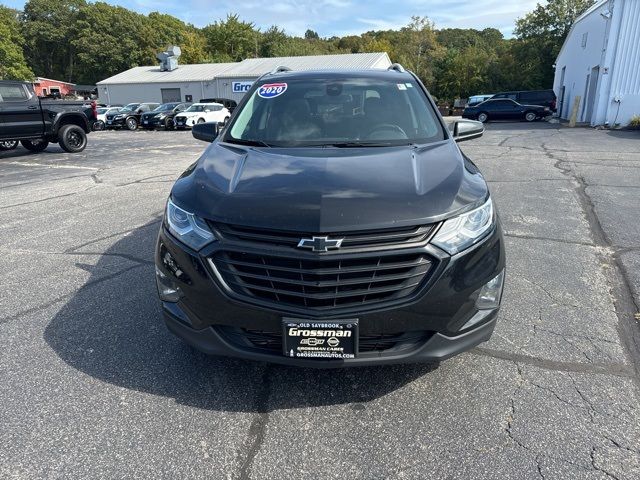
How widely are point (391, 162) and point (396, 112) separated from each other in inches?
41.6

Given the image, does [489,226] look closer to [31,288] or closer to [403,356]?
[403,356]

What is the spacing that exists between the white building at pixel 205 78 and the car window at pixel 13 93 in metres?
26.0

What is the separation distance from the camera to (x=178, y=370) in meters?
2.87

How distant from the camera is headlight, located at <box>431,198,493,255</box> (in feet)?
7.53

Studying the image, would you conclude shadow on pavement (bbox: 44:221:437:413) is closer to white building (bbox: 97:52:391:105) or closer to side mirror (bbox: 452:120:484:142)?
side mirror (bbox: 452:120:484:142)

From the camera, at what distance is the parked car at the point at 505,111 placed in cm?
2800

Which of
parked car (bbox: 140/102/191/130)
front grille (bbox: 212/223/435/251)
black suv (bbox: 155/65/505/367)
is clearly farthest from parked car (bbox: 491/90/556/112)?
front grille (bbox: 212/223/435/251)

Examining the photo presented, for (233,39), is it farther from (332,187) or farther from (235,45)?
(332,187)

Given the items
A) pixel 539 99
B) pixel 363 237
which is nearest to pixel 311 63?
pixel 539 99

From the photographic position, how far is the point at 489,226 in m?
2.52

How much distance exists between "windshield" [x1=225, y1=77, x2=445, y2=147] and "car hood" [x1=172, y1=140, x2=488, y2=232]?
30 centimetres

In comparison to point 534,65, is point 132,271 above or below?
below

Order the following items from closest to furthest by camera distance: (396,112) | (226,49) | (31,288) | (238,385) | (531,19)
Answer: (238,385) → (396,112) → (31,288) → (531,19) → (226,49)

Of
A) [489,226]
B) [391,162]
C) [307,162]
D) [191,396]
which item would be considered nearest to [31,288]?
[191,396]
